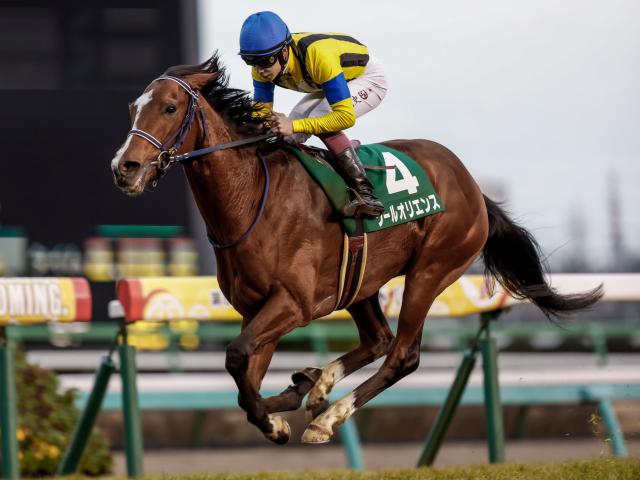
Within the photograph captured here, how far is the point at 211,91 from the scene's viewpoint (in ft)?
14.2

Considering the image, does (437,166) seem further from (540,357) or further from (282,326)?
(540,357)

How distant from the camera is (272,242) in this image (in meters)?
4.20

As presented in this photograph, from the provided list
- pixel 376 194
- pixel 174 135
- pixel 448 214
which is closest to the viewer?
pixel 174 135

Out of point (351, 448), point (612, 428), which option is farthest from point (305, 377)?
point (612, 428)

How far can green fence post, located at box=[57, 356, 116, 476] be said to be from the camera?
5270 millimetres

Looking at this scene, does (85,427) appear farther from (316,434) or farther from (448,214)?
(448,214)

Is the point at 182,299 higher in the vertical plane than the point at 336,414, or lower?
higher

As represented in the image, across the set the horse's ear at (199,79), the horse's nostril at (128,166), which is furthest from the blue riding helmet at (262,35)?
the horse's nostril at (128,166)

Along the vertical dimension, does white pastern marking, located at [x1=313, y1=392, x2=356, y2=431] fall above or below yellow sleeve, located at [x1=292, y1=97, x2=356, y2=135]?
below

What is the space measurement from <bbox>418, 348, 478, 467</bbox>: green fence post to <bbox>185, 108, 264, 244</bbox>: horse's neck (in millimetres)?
1826

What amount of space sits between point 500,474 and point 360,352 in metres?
0.74

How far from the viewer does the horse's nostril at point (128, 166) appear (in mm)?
3762

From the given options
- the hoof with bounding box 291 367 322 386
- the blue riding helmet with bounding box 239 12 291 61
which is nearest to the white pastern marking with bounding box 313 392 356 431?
the hoof with bounding box 291 367 322 386

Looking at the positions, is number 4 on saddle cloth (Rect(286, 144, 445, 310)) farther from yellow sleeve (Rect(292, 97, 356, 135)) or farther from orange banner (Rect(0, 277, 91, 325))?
orange banner (Rect(0, 277, 91, 325))
